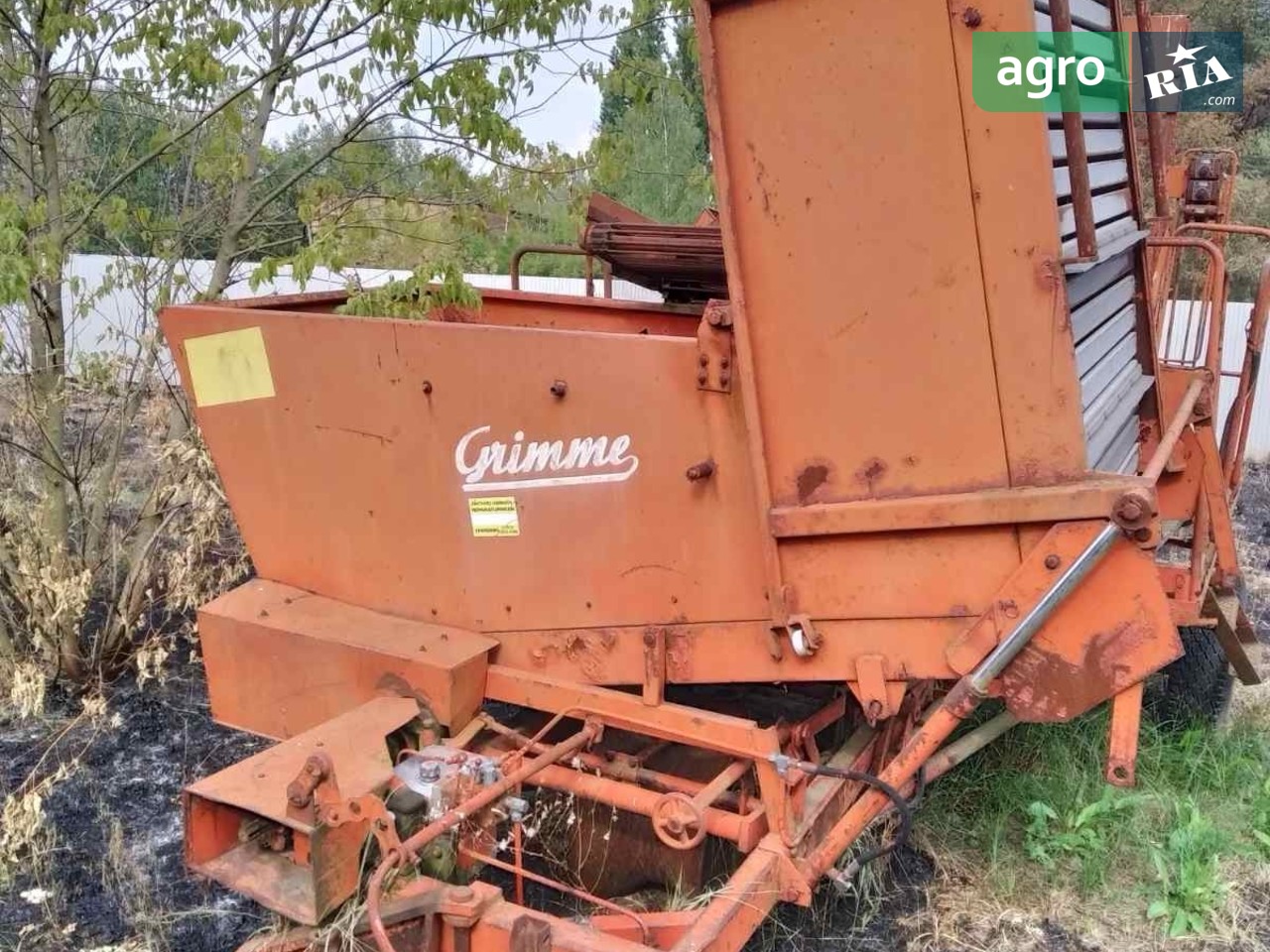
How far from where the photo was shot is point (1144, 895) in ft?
10.5

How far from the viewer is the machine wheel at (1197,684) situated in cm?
413

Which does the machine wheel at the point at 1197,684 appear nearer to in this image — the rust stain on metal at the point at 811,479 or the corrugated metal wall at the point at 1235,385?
the rust stain on metal at the point at 811,479

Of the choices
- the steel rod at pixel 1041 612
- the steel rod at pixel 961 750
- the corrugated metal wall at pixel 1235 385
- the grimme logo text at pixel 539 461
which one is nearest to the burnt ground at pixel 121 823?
the grimme logo text at pixel 539 461

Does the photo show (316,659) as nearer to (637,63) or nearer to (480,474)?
(480,474)

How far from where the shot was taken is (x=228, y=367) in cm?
316

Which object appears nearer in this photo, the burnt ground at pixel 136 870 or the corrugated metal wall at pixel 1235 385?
the burnt ground at pixel 136 870

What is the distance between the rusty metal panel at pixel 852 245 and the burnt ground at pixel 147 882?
1.45 metres

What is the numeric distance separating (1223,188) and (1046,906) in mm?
3023

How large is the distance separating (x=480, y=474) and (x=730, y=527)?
71 cm

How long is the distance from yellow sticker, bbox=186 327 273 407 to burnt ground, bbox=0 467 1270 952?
1425 mm

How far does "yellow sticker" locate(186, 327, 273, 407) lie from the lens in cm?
309

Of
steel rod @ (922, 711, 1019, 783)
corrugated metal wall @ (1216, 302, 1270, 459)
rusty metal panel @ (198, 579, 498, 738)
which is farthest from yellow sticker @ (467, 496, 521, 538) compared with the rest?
corrugated metal wall @ (1216, 302, 1270, 459)

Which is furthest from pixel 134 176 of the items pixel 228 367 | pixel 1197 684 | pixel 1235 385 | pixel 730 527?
pixel 1235 385

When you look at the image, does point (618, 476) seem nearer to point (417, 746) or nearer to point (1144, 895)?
point (417, 746)
